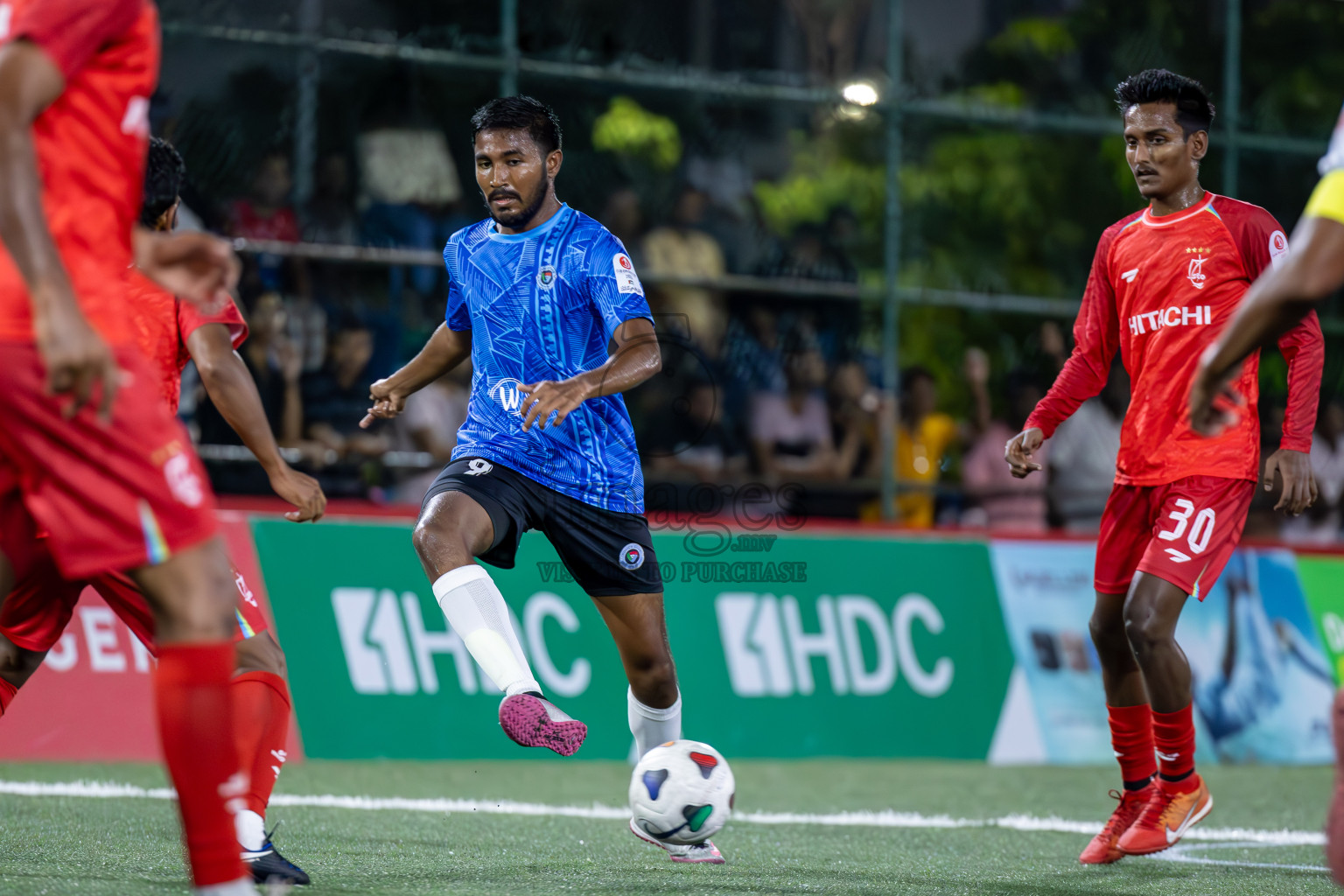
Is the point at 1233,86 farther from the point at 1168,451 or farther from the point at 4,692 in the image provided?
the point at 4,692

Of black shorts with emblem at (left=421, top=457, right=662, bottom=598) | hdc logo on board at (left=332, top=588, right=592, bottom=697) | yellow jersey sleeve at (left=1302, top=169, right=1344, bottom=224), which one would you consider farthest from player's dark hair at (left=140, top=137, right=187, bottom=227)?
Answer: hdc logo on board at (left=332, top=588, right=592, bottom=697)

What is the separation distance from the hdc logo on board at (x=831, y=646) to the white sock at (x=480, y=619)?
450 centimetres

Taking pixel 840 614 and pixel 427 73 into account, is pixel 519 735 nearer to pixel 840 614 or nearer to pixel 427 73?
pixel 840 614

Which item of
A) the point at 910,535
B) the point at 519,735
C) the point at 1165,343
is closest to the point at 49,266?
the point at 519,735

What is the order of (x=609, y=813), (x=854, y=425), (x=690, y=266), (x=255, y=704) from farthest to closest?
(x=854, y=425) → (x=690, y=266) → (x=609, y=813) → (x=255, y=704)

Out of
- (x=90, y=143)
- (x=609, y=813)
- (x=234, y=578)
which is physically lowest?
(x=609, y=813)

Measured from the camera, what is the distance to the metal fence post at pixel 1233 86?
1362 cm

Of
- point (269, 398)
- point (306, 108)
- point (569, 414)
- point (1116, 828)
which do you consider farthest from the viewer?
point (306, 108)

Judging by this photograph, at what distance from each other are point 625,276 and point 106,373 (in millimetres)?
2667

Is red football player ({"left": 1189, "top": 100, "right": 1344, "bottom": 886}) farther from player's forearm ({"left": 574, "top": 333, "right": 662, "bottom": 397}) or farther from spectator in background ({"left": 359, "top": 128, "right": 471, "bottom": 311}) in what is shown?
spectator in background ({"left": 359, "top": 128, "right": 471, "bottom": 311})

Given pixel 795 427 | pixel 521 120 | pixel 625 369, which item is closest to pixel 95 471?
pixel 625 369

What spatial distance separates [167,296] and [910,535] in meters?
6.23

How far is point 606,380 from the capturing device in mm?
5023

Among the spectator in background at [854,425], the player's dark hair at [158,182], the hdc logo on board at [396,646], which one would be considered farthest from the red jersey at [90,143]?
the spectator in background at [854,425]
